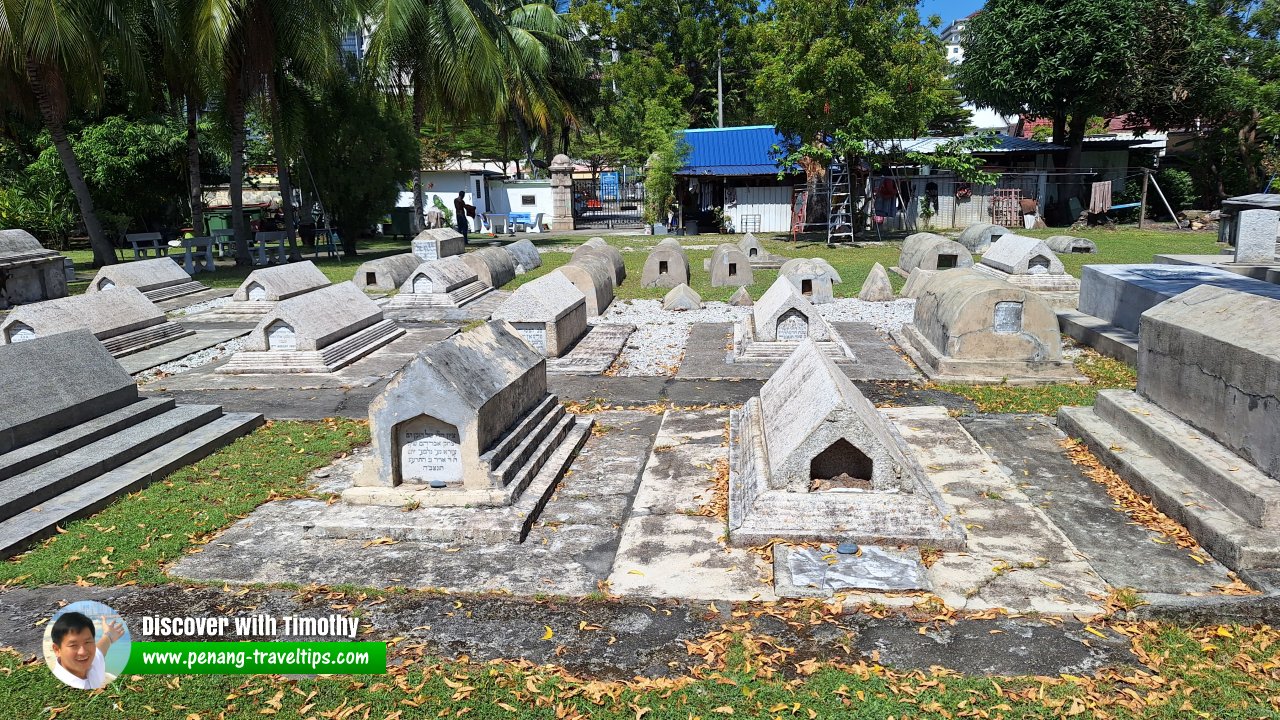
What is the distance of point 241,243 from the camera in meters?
24.6

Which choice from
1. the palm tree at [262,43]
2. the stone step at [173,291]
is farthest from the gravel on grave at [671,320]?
the palm tree at [262,43]

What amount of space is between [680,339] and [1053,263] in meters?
8.10

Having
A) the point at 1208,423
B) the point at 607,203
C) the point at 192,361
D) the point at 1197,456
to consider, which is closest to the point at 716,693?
the point at 1197,456

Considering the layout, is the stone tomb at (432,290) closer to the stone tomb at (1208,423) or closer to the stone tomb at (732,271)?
the stone tomb at (732,271)

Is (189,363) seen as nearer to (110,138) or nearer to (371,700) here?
(371,700)

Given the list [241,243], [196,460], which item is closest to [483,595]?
[196,460]

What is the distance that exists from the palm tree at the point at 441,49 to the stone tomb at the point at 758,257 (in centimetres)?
965

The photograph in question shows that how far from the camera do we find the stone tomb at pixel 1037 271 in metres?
15.9

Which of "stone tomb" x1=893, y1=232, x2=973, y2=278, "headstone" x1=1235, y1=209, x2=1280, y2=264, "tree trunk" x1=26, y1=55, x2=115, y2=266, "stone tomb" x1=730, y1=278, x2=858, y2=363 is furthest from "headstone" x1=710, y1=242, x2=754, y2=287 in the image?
"tree trunk" x1=26, y1=55, x2=115, y2=266

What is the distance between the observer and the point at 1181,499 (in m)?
6.03

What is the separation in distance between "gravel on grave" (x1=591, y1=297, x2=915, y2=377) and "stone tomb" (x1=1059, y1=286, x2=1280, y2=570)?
18.3 ft

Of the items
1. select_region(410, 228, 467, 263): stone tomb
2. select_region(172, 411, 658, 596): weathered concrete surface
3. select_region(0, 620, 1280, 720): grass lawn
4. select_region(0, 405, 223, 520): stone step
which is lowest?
select_region(0, 620, 1280, 720): grass lawn

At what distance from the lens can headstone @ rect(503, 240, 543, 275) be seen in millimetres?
22234

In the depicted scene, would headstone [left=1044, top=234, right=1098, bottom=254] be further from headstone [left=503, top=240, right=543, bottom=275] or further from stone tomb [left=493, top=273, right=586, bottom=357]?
stone tomb [left=493, top=273, right=586, bottom=357]
